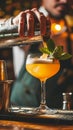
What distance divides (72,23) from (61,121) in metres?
3.99

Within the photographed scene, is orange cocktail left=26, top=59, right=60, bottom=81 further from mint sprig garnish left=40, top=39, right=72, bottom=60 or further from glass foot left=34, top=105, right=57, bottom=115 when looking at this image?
glass foot left=34, top=105, right=57, bottom=115

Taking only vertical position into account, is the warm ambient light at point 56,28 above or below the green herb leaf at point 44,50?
above

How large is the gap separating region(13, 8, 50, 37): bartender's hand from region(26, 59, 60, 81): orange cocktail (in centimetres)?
26

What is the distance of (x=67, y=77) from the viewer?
3.33m

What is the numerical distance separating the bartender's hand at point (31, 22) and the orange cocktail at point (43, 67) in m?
0.26

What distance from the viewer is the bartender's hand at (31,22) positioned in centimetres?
174

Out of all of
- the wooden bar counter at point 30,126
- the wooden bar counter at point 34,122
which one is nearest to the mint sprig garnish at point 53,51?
the wooden bar counter at point 34,122

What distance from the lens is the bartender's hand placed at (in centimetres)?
174

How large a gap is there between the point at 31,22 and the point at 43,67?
1.29ft

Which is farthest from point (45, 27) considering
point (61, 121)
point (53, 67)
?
point (61, 121)

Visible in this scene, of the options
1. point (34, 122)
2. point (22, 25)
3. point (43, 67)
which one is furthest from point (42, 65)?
point (34, 122)

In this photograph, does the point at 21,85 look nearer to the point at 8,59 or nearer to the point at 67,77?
the point at 67,77

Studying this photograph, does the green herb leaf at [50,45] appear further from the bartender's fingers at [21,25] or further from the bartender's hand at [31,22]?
the bartender's fingers at [21,25]

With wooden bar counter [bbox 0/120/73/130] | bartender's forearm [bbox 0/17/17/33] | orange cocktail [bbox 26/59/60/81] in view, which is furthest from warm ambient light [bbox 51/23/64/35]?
wooden bar counter [bbox 0/120/73/130]
